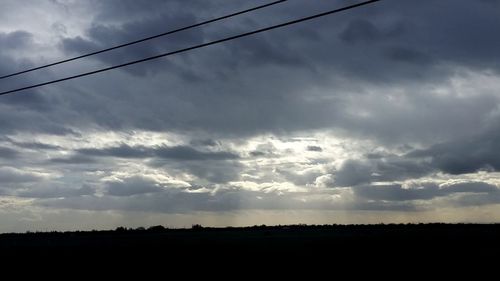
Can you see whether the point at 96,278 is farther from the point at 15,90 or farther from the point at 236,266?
the point at 15,90

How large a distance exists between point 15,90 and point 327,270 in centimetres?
3607

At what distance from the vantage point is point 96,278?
5025 centimetres

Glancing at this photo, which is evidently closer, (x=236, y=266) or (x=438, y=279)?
(x=438, y=279)

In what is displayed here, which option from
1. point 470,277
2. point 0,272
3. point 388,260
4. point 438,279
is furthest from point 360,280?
point 0,272

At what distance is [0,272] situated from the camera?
55.8 m

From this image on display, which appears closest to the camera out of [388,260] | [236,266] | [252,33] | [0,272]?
[252,33]

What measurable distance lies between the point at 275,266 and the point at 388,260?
15021 mm

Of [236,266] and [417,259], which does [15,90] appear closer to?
[236,266]

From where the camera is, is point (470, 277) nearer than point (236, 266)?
Yes

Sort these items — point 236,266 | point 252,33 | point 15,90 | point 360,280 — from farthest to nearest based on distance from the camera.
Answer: point 236,266
point 360,280
point 15,90
point 252,33

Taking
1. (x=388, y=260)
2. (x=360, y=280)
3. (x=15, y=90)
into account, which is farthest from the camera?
(x=388, y=260)

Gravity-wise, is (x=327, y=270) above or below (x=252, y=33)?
below

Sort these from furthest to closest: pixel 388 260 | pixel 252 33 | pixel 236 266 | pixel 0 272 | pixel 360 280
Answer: pixel 388 260 < pixel 236 266 < pixel 0 272 < pixel 360 280 < pixel 252 33

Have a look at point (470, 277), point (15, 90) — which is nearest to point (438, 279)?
point (470, 277)
